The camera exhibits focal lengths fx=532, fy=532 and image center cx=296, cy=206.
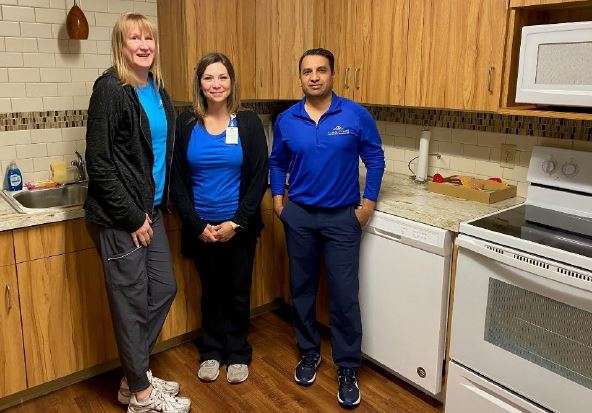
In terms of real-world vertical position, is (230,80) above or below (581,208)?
above

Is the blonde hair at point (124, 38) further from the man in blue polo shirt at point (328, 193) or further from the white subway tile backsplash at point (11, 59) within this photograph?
the white subway tile backsplash at point (11, 59)

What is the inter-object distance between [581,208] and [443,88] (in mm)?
758

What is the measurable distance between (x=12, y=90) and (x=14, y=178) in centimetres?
42

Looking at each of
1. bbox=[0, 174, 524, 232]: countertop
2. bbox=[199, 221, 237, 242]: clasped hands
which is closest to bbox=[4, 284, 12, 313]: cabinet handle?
bbox=[0, 174, 524, 232]: countertop

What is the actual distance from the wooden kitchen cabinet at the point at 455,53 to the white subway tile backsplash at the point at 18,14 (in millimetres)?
1778

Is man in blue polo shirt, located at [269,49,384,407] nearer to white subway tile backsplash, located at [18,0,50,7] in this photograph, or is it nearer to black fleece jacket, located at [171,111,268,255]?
black fleece jacket, located at [171,111,268,255]

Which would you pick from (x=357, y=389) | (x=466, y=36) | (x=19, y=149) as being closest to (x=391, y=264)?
(x=357, y=389)

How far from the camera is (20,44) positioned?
252cm

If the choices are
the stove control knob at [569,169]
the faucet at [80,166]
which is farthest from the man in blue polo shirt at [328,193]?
the faucet at [80,166]

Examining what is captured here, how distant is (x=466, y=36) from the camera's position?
87.7 inches

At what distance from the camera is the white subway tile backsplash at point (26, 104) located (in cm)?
256

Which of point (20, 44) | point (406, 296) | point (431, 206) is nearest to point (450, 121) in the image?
point (431, 206)

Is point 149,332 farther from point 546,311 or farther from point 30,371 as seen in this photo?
point 546,311

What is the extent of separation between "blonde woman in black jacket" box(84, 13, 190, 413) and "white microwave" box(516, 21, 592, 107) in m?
1.38
